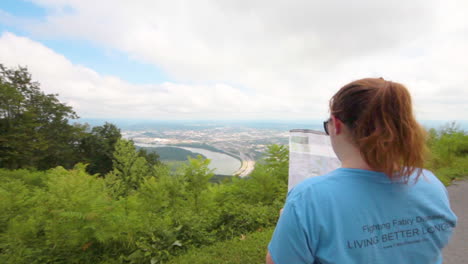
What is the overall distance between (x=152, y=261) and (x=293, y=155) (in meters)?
3.15

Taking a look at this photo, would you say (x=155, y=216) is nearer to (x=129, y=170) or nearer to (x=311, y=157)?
(x=311, y=157)

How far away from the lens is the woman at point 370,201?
0.82m

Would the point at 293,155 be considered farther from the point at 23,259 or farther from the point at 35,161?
the point at 35,161

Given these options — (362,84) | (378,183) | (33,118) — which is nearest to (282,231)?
(378,183)

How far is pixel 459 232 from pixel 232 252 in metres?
3.91

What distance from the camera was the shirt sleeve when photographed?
0.83m

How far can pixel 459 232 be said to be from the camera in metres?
3.75

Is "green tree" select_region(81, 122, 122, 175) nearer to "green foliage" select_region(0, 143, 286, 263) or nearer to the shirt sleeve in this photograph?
"green foliage" select_region(0, 143, 286, 263)

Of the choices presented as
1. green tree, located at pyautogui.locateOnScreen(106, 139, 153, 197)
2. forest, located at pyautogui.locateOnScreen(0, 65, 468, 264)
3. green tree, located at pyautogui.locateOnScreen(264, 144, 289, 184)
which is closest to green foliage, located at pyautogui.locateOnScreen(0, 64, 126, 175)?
green tree, located at pyautogui.locateOnScreen(106, 139, 153, 197)

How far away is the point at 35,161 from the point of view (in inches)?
963

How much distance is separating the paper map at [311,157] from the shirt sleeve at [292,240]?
66 centimetres

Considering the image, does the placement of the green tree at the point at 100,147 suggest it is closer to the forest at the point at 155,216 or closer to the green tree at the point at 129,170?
the green tree at the point at 129,170

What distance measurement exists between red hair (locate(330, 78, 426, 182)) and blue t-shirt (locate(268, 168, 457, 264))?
0.06 metres

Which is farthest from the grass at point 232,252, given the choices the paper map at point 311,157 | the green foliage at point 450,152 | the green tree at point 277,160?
the green foliage at point 450,152
